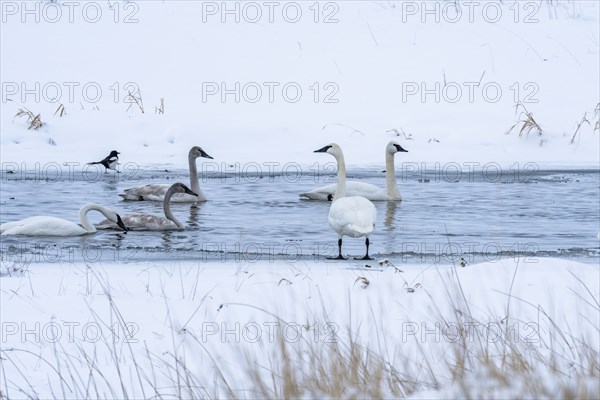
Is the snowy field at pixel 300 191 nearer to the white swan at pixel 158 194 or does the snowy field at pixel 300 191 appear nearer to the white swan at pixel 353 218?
the white swan at pixel 158 194

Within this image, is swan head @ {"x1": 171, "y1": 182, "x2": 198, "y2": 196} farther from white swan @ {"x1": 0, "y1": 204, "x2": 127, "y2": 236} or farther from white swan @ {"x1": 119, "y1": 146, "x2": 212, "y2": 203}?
white swan @ {"x1": 0, "y1": 204, "x2": 127, "y2": 236}

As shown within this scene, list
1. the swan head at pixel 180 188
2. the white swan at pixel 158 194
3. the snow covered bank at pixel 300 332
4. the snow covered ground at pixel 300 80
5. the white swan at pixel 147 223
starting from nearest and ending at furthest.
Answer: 1. the snow covered bank at pixel 300 332
2. the white swan at pixel 147 223
3. the swan head at pixel 180 188
4. the white swan at pixel 158 194
5. the snow covered ground at pixel 300 80

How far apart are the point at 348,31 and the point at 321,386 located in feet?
65.4

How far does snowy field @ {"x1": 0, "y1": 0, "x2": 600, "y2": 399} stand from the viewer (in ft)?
13.3

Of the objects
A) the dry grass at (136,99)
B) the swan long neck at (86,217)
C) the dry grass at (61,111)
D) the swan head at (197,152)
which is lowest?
the swan long neck at (86,217)

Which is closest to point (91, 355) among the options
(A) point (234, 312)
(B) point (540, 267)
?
(A) point (234, 312)

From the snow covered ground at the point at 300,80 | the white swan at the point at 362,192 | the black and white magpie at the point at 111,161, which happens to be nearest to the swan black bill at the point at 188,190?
the white swan at the point at 362,192

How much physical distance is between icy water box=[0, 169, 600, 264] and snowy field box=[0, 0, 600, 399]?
0.06 metres

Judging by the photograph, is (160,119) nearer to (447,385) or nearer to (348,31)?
(348,31)

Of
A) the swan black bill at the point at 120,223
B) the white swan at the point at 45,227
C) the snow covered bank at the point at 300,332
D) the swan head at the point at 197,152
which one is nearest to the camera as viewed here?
the snow covered bank at the point at 300,332

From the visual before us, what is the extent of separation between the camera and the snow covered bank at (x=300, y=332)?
3455mm

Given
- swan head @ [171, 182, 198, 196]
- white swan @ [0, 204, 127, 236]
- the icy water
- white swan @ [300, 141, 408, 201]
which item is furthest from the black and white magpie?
white swan @ [0, 204, 127, 236]

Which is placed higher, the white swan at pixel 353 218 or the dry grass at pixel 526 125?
the dry grass at pixel 526 125

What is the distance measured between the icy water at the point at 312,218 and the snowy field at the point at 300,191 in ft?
0.20
